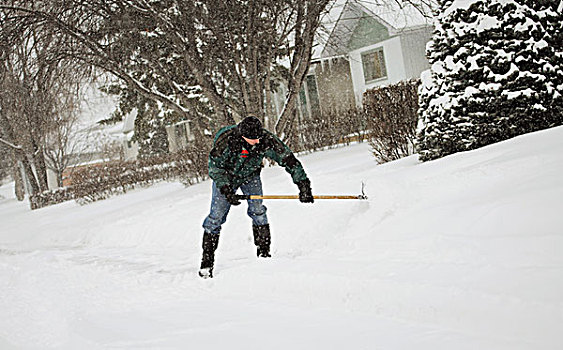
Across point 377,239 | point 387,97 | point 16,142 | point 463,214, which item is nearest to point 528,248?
point 463,214

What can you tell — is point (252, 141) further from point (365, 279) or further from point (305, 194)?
point (365, 279)

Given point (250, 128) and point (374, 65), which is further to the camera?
point (374, 65)

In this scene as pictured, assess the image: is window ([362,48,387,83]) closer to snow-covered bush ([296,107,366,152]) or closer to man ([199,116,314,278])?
snow-covered bush ([296,107,366,152])

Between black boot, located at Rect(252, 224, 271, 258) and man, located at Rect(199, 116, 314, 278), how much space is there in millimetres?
197

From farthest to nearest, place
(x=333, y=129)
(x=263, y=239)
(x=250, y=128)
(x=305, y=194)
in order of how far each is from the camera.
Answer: (x=333, y=129)
(x=263, y=239)
(x=305, y=194)
(x=250, y=128)

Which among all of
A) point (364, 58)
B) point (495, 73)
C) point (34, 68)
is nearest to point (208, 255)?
point (495, 73)

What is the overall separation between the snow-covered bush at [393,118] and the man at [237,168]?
452 centimetres

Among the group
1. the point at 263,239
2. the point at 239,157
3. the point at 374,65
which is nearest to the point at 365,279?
the point at 263,239

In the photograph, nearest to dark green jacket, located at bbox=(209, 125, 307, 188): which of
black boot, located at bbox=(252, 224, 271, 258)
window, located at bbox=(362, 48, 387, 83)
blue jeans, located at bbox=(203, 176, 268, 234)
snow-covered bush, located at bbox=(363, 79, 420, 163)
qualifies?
blue jeans, located at bbox=(203, 176, 268, 234)

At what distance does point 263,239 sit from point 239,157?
103cm

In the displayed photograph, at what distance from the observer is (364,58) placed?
23.0m

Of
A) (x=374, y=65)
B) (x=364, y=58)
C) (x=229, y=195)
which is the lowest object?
(x=229, y=195)

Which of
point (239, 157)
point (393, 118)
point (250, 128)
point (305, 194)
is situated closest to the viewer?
point (250, 128)

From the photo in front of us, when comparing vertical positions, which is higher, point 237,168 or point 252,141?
point 252,141
